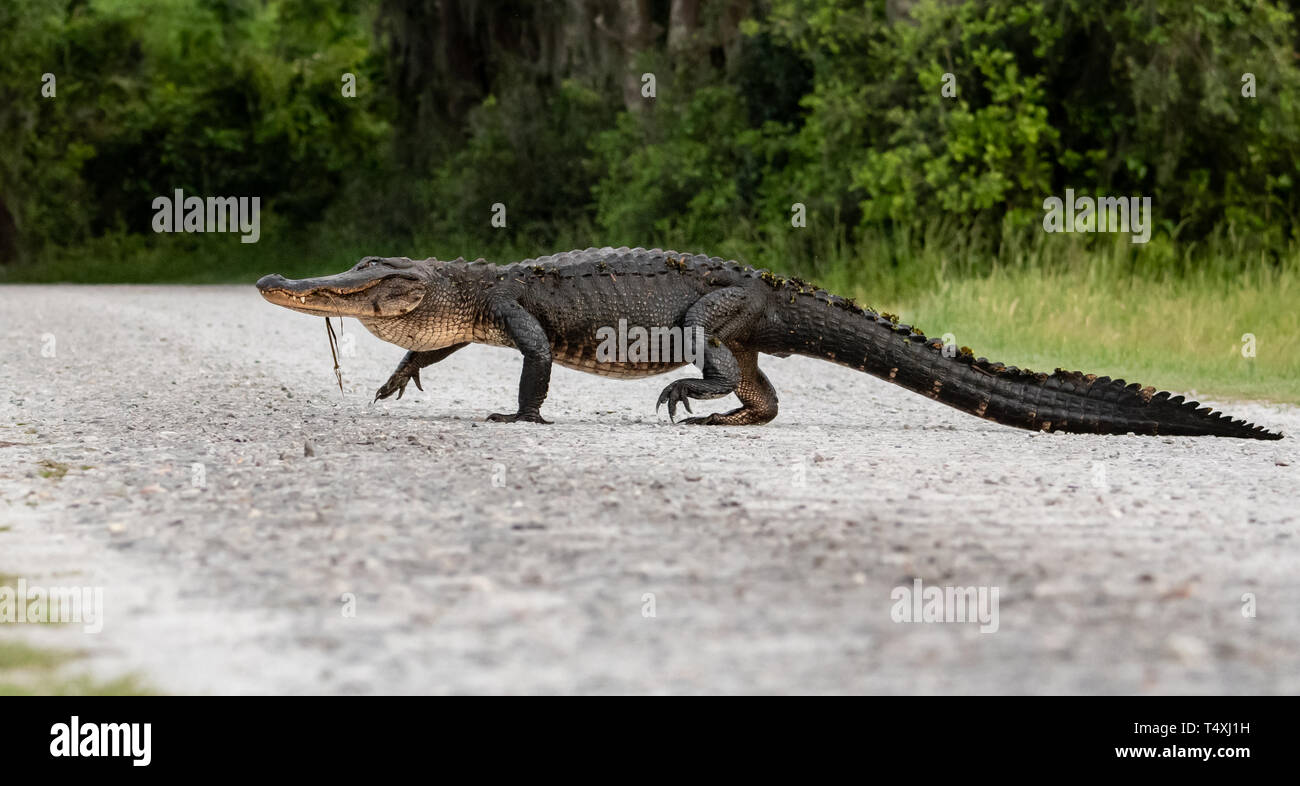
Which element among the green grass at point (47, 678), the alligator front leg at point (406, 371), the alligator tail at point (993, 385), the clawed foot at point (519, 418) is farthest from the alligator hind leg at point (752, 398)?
the green grass at point (47, 678)

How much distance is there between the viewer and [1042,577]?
4.74 meters

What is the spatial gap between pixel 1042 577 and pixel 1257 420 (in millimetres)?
5986

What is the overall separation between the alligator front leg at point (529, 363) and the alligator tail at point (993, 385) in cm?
138

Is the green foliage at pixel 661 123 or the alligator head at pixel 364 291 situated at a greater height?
the green foliage at pixel 661 123

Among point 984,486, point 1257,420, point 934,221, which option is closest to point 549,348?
point 984,486

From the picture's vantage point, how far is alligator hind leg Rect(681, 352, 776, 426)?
29.9ft

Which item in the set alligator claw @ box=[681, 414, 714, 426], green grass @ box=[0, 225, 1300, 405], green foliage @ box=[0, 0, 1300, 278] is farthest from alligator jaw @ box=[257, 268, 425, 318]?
green foliage @ box=[0, 0, 1300, 278]

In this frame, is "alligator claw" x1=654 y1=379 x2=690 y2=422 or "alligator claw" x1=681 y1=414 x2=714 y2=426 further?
"alligator claw" x1=681 y1=414 x2=714 y2=426

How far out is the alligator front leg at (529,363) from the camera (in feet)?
28.7

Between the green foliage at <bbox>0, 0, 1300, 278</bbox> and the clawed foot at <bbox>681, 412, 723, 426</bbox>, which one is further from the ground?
the green foliage at <bbox>0, 0, 1300, 278</bbox>

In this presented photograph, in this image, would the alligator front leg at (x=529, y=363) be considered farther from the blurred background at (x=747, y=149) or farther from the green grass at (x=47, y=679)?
the blurred background at (x=747, y=149)

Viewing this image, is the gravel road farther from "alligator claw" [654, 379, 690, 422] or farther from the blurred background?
the blurred background

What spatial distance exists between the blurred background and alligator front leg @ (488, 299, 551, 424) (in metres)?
5.48

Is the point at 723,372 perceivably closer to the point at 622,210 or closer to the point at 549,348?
the point at 549,348
